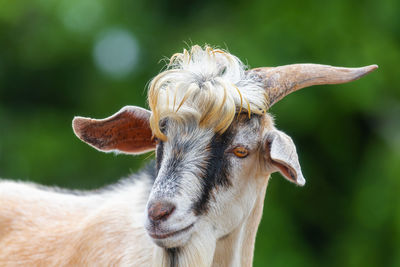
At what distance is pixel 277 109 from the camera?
40.9 feet

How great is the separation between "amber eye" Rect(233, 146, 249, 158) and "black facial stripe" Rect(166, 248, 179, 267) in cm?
71

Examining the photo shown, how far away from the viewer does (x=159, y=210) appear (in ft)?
13.2

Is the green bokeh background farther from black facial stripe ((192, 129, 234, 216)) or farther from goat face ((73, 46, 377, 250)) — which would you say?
black facial stripe ((192, 129, 234, 216))

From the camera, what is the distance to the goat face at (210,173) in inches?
162

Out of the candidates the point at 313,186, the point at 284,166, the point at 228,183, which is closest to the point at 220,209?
the point at 228,183

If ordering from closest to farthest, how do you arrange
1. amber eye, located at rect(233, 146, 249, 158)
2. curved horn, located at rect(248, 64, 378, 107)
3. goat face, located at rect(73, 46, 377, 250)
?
goat face, located at rect(73, 46, 377, 250) < amber eye, located at rect(233, 146, 249, 158) < curved horn, located at rect(248, 64, 378, 107)

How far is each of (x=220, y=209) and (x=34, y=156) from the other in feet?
32.3

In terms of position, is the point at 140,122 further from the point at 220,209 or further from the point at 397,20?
the point at 397,20

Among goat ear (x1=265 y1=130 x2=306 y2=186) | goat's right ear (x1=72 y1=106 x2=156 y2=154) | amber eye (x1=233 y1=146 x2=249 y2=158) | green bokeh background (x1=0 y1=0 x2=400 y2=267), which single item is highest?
green bokeh background (x1=0 y1=0 x2=400 y2=267)

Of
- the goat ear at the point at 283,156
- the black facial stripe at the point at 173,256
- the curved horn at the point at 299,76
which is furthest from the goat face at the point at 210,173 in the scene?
the curved horn at the point at 299,76

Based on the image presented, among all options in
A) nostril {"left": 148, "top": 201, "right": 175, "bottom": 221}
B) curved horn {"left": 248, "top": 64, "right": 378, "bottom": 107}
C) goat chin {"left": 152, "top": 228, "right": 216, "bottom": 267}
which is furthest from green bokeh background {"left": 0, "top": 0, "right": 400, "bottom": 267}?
nostril {"left": 148, "top": 201, "right": 175, "bottom": 221}

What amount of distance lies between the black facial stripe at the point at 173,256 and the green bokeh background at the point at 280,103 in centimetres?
736

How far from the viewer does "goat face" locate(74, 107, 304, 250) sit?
412 cm

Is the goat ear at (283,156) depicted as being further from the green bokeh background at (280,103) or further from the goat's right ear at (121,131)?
the green bokeh background at (280,103)
